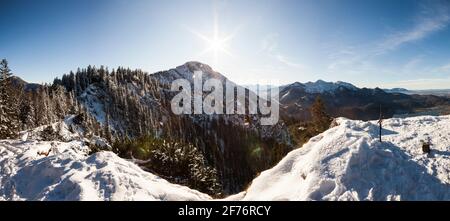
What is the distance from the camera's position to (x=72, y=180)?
16438 mm

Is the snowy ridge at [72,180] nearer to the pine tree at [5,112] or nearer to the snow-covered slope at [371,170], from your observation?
the snow-covered slope at [371,170]

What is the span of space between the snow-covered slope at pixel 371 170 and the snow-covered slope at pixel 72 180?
6.61 meters

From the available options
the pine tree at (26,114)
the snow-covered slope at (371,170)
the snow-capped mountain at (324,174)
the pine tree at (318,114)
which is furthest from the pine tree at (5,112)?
the pine tree at (318,114)

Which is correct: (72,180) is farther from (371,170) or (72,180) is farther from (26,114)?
(26,114)

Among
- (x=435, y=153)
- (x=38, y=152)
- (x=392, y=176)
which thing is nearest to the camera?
(x=392, y=176)

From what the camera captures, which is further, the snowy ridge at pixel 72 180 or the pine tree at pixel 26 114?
the pine tree at pixel 26 114

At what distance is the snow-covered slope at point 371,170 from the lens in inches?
553

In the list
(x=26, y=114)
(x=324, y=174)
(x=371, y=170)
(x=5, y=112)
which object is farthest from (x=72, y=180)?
(x=26, y=114)

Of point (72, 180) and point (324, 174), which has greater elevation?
point (324, 174)

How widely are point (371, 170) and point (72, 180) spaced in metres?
16.1
